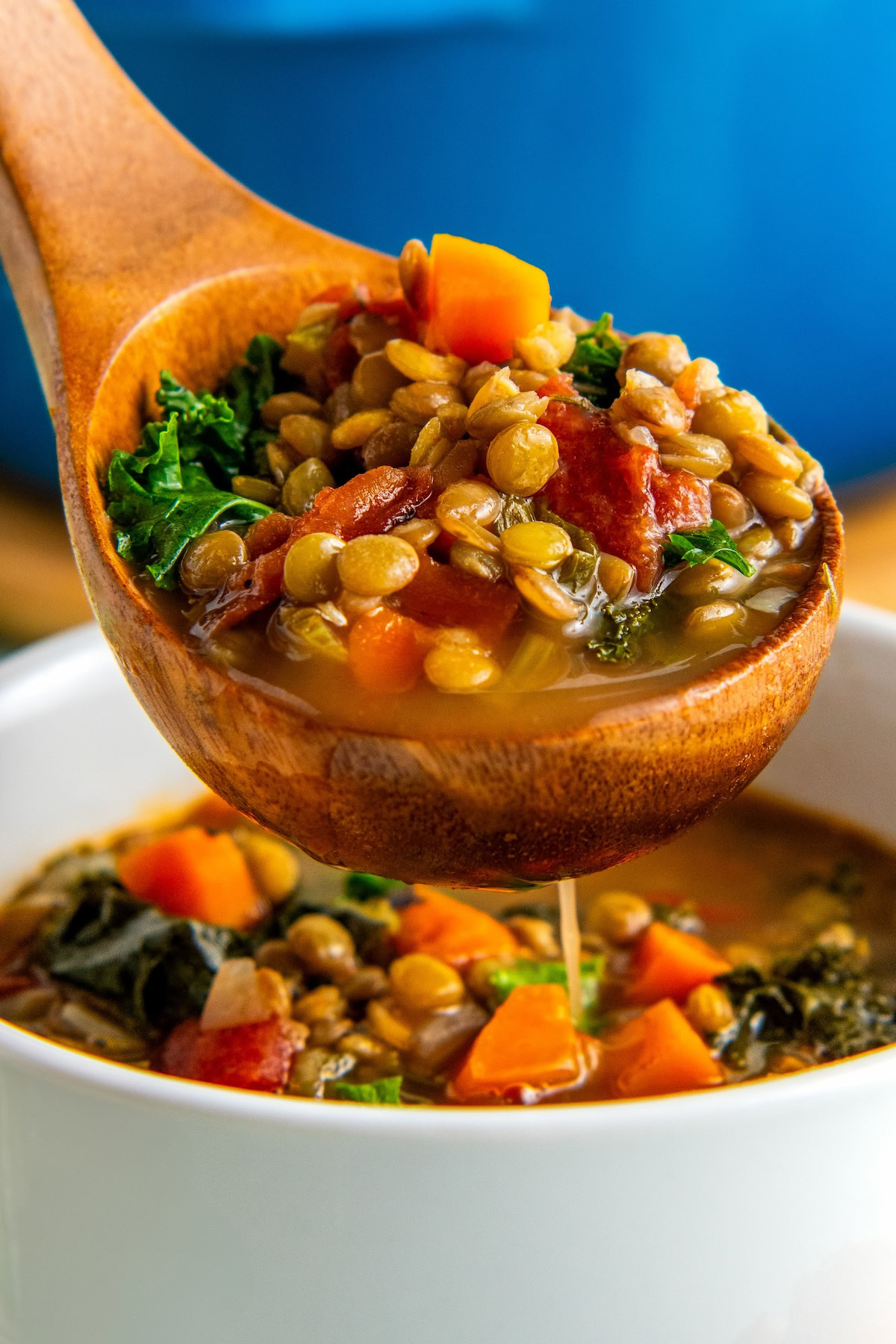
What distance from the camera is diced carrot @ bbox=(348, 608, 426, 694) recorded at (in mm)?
1808

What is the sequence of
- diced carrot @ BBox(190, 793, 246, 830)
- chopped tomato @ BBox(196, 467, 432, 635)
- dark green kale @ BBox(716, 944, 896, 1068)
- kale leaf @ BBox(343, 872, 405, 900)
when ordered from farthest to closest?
diced carrot @ BBox(190, 793, 246, 830) < kale leaf @ BBox(343, 872, 405, 900) < dark green kale @ BBox(716, 944, 896, 1068) < chopped tomato @ BBox(196, 467, 432, 635)

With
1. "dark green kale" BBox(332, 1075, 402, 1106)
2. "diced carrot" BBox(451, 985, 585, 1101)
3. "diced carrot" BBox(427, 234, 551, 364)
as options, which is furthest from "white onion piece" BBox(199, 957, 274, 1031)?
"diced carrot" BBox(427, 234, 551, 364)

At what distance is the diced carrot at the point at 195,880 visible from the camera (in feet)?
9.08

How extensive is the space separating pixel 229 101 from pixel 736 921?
121 inches

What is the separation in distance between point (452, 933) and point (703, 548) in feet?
3.31

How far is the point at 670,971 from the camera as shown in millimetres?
2588

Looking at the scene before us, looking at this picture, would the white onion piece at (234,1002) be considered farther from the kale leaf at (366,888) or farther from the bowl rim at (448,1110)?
the bowl rim at (448,1110)

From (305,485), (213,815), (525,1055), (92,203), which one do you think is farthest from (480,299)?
(213,815)

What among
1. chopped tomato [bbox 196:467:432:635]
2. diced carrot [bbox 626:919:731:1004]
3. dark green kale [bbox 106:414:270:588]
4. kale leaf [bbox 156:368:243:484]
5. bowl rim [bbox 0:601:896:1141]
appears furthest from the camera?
diced carrot [bbox 626:919:731:1004]

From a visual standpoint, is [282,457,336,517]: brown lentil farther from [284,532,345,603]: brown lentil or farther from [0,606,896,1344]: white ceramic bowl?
[0,606,896,1344]: white ceramic bowl

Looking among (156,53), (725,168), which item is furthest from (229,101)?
(725,168)

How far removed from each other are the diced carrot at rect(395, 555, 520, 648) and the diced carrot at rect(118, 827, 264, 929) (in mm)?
1086

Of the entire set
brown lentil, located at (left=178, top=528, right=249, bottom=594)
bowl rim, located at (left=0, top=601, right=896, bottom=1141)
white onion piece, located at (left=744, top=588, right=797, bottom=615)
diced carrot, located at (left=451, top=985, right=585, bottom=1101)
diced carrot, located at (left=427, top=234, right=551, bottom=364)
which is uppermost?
diced carrot, located at (left=427, top=234, right=551, bottom=364)

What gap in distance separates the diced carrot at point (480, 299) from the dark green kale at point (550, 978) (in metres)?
0.99
